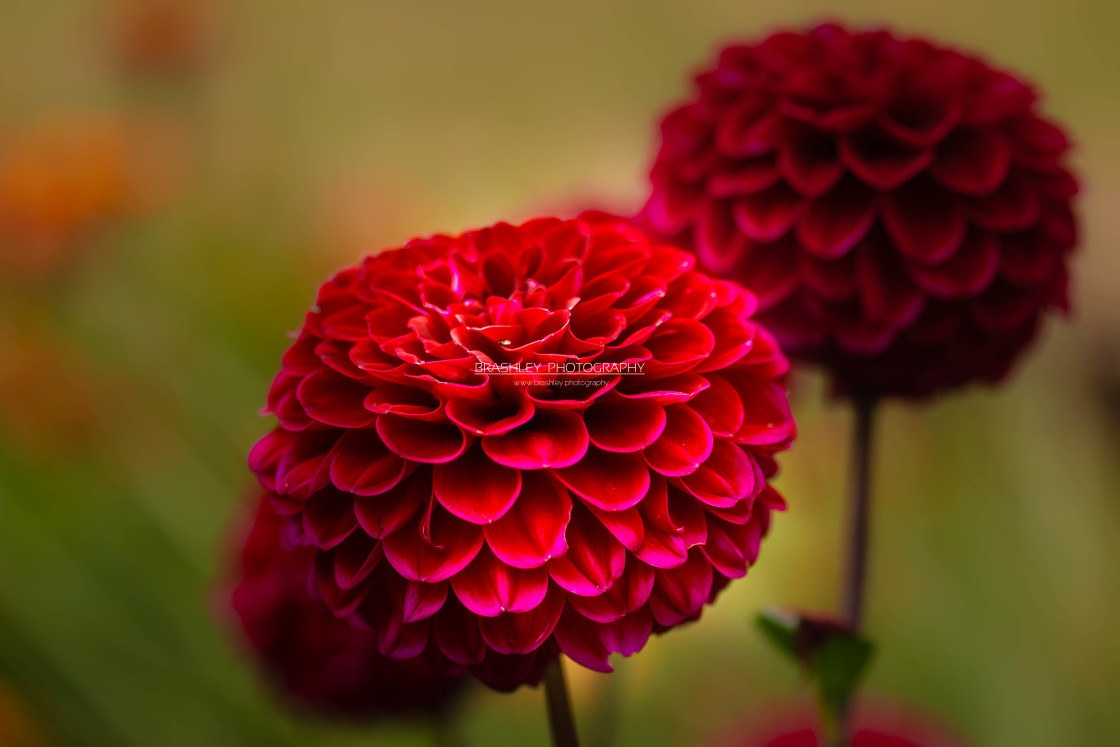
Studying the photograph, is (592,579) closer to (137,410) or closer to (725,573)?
(725,573)

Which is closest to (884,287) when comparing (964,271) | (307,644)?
(964,271)

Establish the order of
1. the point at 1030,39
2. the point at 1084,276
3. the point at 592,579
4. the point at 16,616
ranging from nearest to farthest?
the point at 592,579
the point at 16,616
the point at 1084,276
the point at 1030,39

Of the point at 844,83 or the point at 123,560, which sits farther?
the point at 123,560

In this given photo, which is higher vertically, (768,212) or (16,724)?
(768,212)

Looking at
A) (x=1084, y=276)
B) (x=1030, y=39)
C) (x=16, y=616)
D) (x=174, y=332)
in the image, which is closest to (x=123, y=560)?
(x=16, y=616)

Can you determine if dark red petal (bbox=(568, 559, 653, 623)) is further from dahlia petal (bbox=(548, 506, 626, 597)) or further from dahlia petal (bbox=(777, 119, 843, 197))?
dahlia petal (bbox=(777, 119, 843, 197))

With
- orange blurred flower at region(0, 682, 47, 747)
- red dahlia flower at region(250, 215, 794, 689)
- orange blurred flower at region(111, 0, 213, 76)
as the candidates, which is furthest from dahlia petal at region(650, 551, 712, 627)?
orange blurred flower at region(111, 0, 213, 76)

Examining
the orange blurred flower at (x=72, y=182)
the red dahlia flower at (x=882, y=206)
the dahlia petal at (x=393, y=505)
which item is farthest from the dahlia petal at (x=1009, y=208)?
the orange blurred flower at (x=72, y=182)

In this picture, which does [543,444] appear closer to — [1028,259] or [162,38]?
[1028,259]
